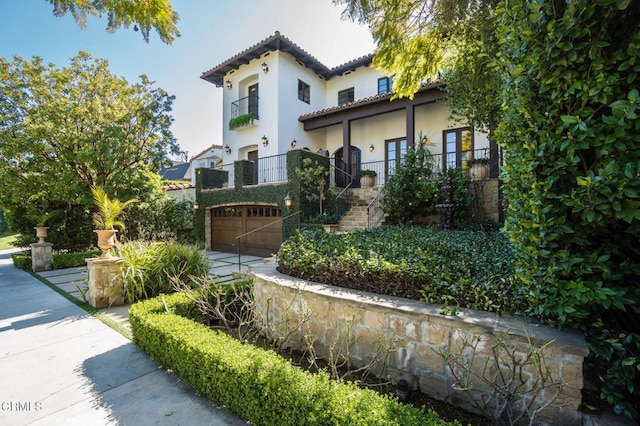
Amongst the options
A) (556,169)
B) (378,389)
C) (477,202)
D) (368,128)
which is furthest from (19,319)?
(368,128)

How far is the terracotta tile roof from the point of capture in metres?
11.2

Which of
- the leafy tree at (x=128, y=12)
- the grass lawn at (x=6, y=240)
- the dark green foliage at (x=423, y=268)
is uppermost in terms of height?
the leafy tree at (x=128, y=12)

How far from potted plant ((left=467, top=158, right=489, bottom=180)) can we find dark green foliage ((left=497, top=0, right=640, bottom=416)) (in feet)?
21.5

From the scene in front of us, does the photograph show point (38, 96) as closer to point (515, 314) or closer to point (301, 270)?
point (301, 270)

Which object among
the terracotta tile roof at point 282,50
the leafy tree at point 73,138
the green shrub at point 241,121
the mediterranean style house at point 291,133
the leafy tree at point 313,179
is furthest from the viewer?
the green shrub at point 241,121

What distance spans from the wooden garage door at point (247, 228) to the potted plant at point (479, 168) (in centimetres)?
635

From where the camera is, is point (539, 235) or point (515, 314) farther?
point (515, 314)

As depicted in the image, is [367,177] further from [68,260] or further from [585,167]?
[68,260]

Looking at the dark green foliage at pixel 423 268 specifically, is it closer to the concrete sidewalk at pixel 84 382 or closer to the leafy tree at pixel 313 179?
the concrete sidewalk at pixel 84 382

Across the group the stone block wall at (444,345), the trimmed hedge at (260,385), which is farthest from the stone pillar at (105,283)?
the stone block wall at (444,345)

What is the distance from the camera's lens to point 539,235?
1.83 meters

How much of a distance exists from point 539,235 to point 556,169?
1.44ft

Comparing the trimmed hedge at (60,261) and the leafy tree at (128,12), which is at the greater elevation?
the leafy tree at (128,12)

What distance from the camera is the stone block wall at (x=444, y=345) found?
69.4 inches
